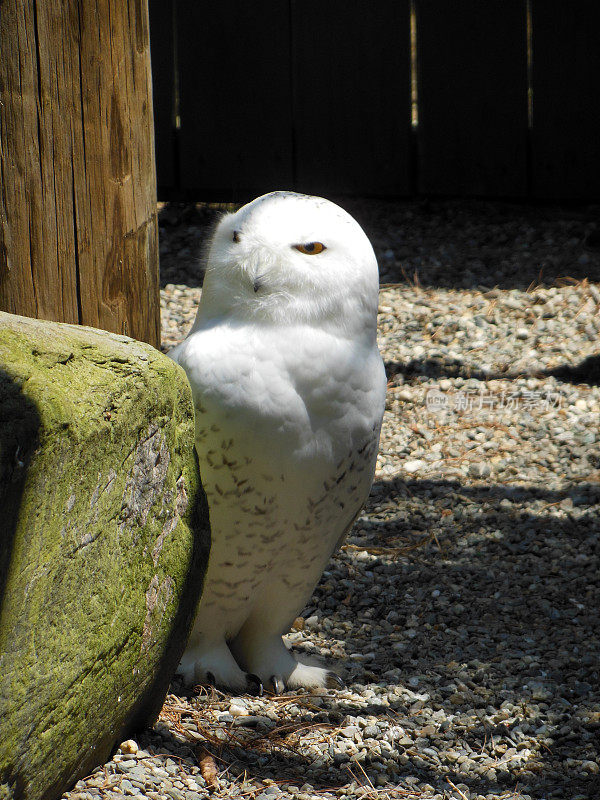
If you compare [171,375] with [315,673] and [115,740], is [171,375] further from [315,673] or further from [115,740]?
[315,673]

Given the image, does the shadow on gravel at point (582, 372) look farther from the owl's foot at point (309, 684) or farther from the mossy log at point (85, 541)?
the mossy log at point (85, 541)

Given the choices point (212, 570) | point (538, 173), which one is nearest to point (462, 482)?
point (212, 570)

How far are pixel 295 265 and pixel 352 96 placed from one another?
5.01 m

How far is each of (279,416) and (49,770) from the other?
973 millimetres

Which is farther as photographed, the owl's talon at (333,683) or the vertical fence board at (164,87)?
the vertical fence board at (164,87)

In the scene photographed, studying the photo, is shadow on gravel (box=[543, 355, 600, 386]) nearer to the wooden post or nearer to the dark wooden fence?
the dark wooden fence

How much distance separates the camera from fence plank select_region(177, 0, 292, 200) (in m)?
6.91

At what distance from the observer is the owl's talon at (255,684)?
2785mm

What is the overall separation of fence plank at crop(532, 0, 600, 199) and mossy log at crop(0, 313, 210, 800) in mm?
5559

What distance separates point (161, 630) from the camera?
2014 millimetres

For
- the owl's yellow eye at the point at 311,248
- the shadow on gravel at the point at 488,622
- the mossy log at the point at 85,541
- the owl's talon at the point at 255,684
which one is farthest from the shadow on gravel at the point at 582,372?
the mossy log at the point at 85,541

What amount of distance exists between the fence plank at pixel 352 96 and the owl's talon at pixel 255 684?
4.96m

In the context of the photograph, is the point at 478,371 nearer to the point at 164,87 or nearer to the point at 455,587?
the point at 455,587

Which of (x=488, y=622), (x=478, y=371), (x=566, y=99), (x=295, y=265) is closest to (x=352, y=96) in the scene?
(x=566, y=99)
